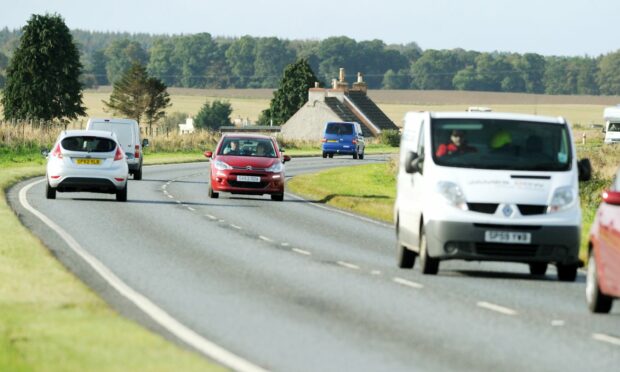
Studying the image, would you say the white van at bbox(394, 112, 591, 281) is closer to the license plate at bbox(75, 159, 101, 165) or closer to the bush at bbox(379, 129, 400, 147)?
the license plate at bbox(75, 159, 101, 165)

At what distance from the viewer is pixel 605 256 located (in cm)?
1333

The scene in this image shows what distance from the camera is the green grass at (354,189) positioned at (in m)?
32.1

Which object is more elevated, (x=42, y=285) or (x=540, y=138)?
(x=540, y=138)

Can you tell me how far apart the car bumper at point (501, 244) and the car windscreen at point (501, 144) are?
917 mm

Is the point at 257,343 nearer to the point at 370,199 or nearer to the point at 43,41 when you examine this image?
the point at 370,199

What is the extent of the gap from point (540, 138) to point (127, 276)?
16.9ft

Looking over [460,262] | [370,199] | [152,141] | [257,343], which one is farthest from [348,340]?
[152,141]

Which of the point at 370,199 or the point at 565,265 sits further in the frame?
the point at 370,199

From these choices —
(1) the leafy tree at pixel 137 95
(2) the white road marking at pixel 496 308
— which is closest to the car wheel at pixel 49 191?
(2) the white road marking at pixel 496 308

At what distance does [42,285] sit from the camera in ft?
49.7

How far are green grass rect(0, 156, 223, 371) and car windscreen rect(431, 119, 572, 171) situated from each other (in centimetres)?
472

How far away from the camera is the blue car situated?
234 feet

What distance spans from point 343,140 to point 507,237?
2171 inches

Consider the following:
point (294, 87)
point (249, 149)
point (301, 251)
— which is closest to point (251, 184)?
point (249, 149)
